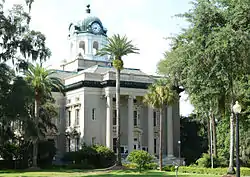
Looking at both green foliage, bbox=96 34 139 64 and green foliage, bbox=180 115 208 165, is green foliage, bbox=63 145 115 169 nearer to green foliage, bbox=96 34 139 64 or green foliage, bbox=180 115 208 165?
green foliage, bbox=96 34 139 64

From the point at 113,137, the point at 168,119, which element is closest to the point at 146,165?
the point at 113,137

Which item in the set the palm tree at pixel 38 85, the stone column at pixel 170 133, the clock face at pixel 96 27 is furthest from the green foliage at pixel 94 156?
the clock face at pixel 96 27

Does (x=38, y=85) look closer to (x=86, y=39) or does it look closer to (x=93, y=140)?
(x=93, y=140)

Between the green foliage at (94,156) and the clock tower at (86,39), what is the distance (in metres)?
19.4

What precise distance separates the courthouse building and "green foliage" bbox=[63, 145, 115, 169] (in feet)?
11.4

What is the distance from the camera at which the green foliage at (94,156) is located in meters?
49.9

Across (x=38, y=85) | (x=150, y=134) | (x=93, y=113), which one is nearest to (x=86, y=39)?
(x=93, y=113)

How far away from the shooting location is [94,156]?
5012 centimetres

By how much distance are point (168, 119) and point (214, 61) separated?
3545 centimetres

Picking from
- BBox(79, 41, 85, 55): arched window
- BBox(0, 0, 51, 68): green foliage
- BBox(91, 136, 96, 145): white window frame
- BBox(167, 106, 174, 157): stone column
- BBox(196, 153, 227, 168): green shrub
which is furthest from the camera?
BBox(79, 41, 85, 55): arched window

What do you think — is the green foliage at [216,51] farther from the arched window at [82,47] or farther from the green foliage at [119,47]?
the arched window at [82,47]

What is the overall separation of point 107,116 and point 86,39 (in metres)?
17.3

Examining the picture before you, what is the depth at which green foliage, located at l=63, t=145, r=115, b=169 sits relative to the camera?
1964 inches

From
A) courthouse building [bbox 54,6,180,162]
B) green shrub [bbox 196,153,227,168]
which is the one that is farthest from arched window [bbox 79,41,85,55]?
green shrub [bbox 196,153,227,168]
